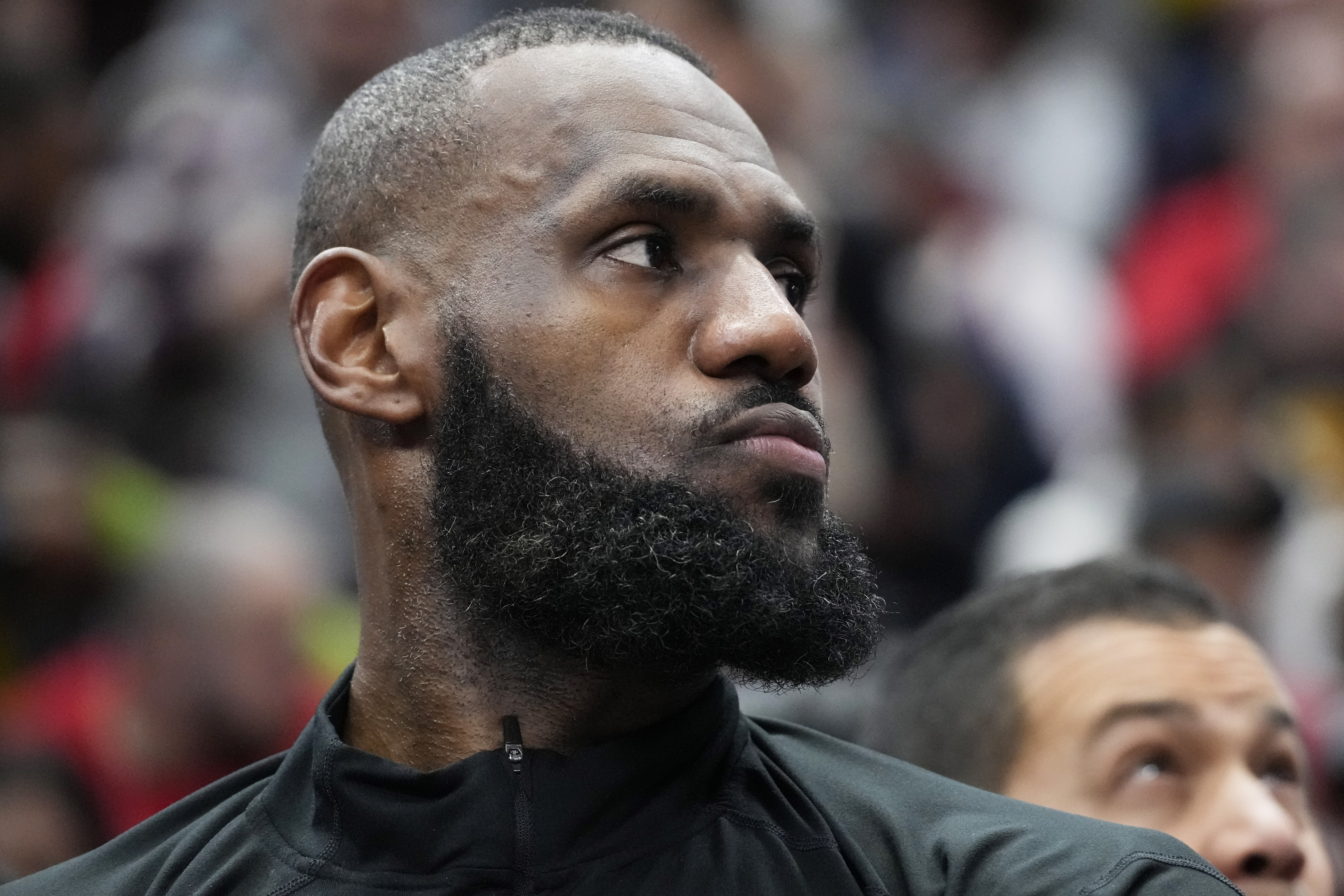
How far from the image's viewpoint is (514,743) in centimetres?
246

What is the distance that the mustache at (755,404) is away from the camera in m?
2.47

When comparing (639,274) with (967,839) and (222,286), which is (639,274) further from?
(222,286)

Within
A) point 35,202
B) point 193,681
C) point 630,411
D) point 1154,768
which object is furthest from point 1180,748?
point 35,202

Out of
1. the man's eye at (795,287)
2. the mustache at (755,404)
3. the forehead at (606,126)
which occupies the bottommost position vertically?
the mustache at (755,404)

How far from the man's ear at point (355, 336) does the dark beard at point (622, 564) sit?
0.10 meters

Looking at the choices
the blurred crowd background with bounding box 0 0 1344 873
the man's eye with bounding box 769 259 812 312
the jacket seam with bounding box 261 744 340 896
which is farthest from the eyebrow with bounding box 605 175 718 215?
the blurred crowd background with bounding box 0 0 1344 873

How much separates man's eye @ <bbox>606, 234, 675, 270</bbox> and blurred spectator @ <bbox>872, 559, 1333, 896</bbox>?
3.59 feet

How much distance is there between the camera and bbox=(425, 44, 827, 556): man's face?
8.16ft

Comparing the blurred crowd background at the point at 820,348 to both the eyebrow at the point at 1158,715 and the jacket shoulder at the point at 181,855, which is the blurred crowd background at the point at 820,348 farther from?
the jacket shoulder at the point at 181,855

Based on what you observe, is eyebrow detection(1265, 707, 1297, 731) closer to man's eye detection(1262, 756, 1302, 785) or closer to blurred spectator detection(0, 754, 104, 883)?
man's eye detection(1262, 756, 1302, 785)

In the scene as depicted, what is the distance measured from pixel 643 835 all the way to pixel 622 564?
36cm

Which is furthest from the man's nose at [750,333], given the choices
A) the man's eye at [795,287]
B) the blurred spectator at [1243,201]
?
the blurred spectator at [1243,201]

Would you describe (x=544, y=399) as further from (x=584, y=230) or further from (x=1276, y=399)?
(x=1276, y=399)

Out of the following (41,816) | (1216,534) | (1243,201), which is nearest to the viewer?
(41,816)
